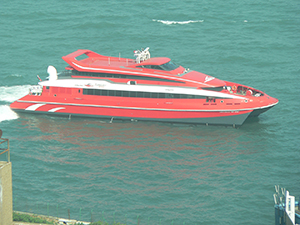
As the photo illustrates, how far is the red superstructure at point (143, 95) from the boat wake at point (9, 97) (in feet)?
2.50

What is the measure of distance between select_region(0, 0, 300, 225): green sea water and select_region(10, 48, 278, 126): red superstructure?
97 cm

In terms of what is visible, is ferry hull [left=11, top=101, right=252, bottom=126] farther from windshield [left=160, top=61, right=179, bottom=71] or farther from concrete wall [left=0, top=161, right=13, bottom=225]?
concrete wall [left=0, top=161, right=13, bottom=225]

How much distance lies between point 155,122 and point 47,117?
952 cm

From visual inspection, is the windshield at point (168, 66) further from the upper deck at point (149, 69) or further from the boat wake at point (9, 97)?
the boat wake at point (9, 97)

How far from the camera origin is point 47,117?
138ft

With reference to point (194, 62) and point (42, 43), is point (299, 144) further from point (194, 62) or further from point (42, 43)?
point (42, 43)

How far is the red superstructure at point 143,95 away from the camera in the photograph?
3975 centimetres

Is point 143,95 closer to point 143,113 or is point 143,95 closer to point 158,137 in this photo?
point 143,113

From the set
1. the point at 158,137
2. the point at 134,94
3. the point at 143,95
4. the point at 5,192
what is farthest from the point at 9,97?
the point at 5,192

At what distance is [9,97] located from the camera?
45.0 meters

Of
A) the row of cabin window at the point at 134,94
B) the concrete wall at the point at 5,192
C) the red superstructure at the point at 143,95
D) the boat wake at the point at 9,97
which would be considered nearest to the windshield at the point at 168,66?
the red superstructure at the point at 143,95

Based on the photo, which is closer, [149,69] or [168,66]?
[149,69]

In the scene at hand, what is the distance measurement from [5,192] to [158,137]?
18.7 metres

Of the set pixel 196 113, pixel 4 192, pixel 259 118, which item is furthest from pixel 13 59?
pixel 4 192
